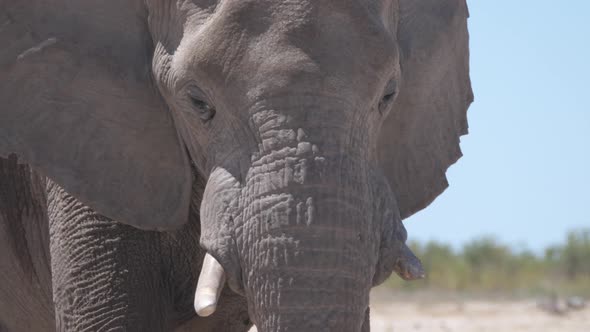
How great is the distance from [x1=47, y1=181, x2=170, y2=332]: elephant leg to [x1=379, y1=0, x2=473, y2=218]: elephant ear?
35.9 inches

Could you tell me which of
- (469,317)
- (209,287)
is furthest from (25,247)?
(469,317)

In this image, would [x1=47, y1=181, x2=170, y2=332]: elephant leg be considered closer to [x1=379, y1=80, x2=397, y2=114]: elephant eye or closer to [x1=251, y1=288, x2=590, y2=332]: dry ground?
[x1=379, y1=80, x2=397, y2=114]: elephant eye

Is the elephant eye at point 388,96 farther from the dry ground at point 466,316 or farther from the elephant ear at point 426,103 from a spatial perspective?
the dry ground at point 466,316

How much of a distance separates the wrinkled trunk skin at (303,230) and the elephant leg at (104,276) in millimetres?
726

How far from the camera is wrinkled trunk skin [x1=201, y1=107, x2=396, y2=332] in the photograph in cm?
416

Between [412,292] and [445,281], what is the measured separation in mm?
2476

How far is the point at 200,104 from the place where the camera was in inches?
183

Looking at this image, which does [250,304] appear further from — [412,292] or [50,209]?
[412,292]

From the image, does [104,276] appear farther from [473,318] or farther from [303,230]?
[473,318]

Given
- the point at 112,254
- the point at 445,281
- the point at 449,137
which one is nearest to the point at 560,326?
the point at 449,137

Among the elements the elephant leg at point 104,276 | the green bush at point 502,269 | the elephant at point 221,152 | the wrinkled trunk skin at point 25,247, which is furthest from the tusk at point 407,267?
the green bush at point 502,269

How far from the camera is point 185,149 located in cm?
493

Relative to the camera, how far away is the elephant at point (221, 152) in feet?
14.0

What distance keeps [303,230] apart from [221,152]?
0.51 metres
